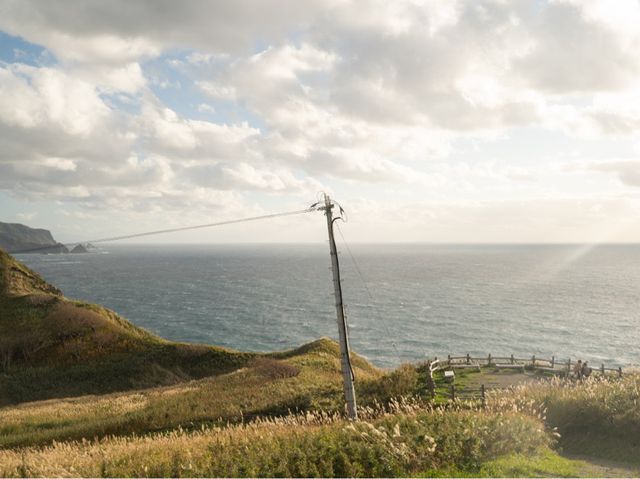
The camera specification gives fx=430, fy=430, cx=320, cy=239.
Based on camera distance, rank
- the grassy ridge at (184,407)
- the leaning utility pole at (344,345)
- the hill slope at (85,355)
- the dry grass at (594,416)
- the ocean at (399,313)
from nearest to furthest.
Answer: the dry grass at (594,416) → the leaning utility pole at (344,345) → the grassy ridge at (184,407) → the hill slope at (85,355) → the ocean at (399,313)

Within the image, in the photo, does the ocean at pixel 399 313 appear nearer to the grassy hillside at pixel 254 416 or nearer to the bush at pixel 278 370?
the grassy hillside at pixel 254 416

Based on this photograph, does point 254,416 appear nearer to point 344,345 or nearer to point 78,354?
point 344,345

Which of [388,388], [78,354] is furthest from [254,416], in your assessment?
[78,354]

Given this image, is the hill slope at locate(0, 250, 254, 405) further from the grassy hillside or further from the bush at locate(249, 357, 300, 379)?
the bush at locate(249, 357, 300, 379)

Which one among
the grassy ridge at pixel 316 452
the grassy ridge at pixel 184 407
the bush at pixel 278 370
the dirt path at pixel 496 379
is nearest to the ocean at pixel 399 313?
the bush at pixel 278 370

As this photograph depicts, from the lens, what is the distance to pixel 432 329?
277 feet

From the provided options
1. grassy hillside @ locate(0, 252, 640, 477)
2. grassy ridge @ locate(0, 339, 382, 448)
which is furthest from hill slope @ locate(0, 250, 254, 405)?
grassy ridge @ locate(0, 339, 382, 448)

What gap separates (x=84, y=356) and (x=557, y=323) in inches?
3450

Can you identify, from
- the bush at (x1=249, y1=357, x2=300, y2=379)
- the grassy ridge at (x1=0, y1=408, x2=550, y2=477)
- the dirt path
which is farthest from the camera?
the bush at (x1=249, y1=357, x2=300, y2=379)

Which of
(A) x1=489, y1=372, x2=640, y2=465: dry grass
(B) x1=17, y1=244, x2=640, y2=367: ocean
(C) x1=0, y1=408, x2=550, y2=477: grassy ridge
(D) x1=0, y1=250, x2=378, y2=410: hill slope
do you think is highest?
(C) x1=0, y1=408, x2=550, y2=477: grassy ridge

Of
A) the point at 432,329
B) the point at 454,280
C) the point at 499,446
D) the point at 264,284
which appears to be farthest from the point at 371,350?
the point at 454,280

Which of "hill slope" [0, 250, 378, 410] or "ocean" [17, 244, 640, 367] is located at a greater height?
"hill slope" [0, 250, 378, 410]

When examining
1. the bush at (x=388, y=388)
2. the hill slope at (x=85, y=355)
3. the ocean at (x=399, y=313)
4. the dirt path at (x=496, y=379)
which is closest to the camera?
the bush at (x=388, y=388)

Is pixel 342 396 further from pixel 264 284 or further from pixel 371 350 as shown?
pixel 264 284
